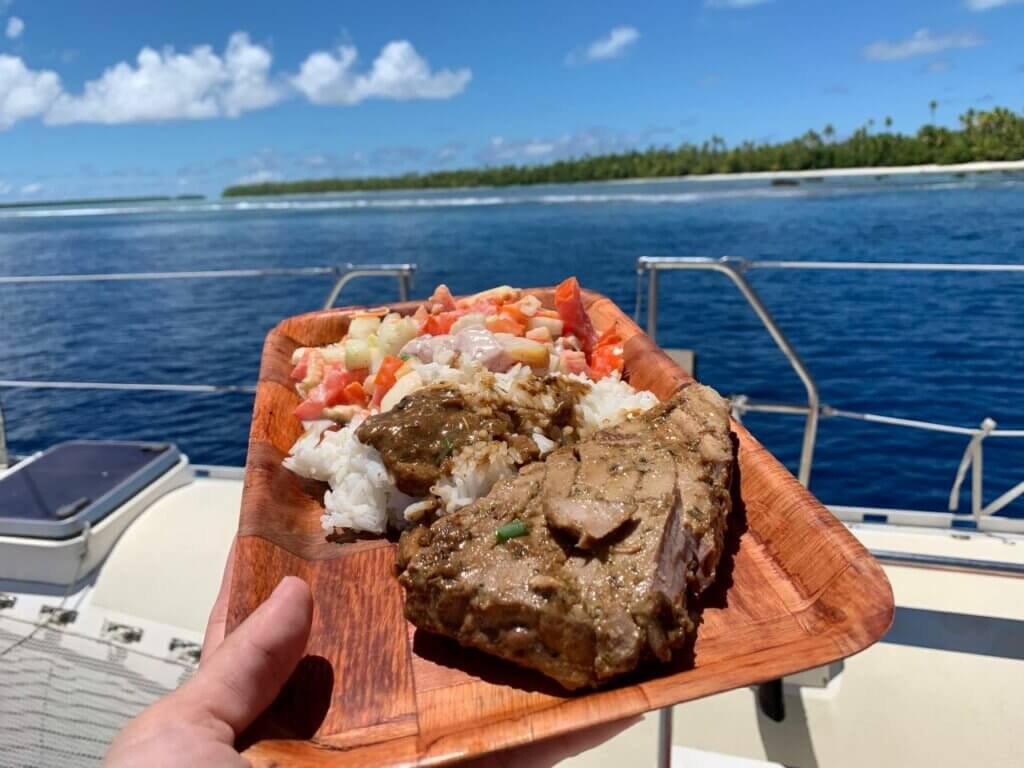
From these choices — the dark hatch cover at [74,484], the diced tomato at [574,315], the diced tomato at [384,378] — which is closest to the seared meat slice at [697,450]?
the diced tomato at [574,315]

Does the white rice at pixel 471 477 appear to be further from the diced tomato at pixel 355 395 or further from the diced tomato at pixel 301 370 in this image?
the diced tomato at pixel 301 370

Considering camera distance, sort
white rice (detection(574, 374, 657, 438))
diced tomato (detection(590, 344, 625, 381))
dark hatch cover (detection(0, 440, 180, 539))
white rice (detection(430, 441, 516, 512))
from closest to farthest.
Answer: white rice (detection(430, 441, 516, 512)) → white rice (detection(574, 374, 657, 438)) → diced tomato (detection(590, 344, 625, 381)) → dark hatch cover (detection(0, 440, 180, 539))

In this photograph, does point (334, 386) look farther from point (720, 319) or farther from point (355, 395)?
point (720, 319)

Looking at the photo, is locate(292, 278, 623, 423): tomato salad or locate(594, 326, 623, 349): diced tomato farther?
locate(594, 326, 623, 349): diced tomato

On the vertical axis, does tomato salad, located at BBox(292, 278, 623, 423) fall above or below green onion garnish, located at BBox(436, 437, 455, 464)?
above

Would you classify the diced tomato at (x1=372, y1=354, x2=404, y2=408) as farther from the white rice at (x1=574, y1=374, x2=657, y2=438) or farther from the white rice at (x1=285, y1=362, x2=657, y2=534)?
the white rice at (x1=574, y1=374, x2=657, y2=438)

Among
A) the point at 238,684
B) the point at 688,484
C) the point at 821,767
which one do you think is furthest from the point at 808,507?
the point at 821,767

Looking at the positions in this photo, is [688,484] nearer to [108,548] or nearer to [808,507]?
[808,507]

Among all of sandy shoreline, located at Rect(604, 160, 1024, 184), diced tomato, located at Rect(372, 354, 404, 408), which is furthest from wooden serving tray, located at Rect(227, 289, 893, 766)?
sandy shoreline, located at Rect(604, 160, 1024, 184)
